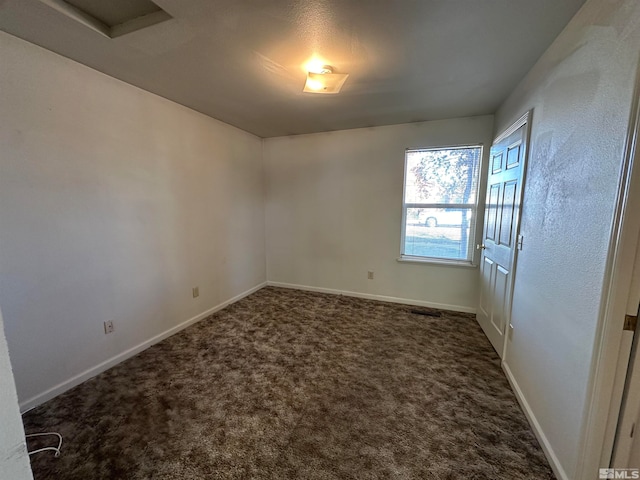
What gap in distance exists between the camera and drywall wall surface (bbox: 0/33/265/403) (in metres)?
1.73

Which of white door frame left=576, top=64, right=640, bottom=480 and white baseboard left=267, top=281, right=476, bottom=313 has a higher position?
white door frame left=576, top=64, right=640, bottom=480

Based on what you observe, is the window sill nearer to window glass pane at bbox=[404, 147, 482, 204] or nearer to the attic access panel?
window glass pane at bbox=[404, 147, 482, 204]

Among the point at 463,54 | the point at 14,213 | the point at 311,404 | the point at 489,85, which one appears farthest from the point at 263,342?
the point at 489,85

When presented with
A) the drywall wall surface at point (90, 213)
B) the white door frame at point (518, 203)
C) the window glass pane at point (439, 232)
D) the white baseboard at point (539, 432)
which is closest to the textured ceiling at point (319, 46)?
the drywall wall surface at point (90, 213)

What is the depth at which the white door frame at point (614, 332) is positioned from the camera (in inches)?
40.2

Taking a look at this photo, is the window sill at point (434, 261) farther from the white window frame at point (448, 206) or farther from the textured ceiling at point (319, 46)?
the textured ceiling at point (319, 46)

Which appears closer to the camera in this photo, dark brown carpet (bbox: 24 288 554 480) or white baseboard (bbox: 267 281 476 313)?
dark brown carpet (bbox: 24 288 554 480)

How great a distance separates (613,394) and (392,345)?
1.62 m

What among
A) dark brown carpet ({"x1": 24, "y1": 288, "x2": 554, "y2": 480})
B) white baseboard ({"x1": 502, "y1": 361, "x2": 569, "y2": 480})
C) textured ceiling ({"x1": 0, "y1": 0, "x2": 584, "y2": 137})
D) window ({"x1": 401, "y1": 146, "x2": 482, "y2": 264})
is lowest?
dark brown carpet ({"x1": 24, "y1": 288, "x2": 554, "y2": 480})

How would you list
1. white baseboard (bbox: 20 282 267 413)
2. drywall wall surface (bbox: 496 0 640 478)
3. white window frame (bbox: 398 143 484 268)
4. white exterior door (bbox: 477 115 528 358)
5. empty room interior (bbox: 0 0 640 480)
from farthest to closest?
white window frame (bbox: 398 143 484 268)
white exterior door (bbox: 477 115 528 358)
white baseboard (bbox: 20 282 267 413)
empty room interior (bbox: 0 0 640 480)
drywall wall surface (bbox: 496 0 640 478)

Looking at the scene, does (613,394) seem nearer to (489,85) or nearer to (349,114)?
(489,85)

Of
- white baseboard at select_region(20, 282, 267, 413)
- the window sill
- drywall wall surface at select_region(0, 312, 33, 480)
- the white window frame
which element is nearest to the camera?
drywall wall surface at select_region(0, 312, 33, 480)

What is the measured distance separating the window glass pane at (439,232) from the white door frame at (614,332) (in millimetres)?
2288

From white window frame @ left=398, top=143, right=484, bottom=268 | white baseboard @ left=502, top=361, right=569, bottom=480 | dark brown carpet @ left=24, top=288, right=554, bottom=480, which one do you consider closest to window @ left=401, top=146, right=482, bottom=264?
white window frame @ left=398, top=143, right=484, bottom=268
